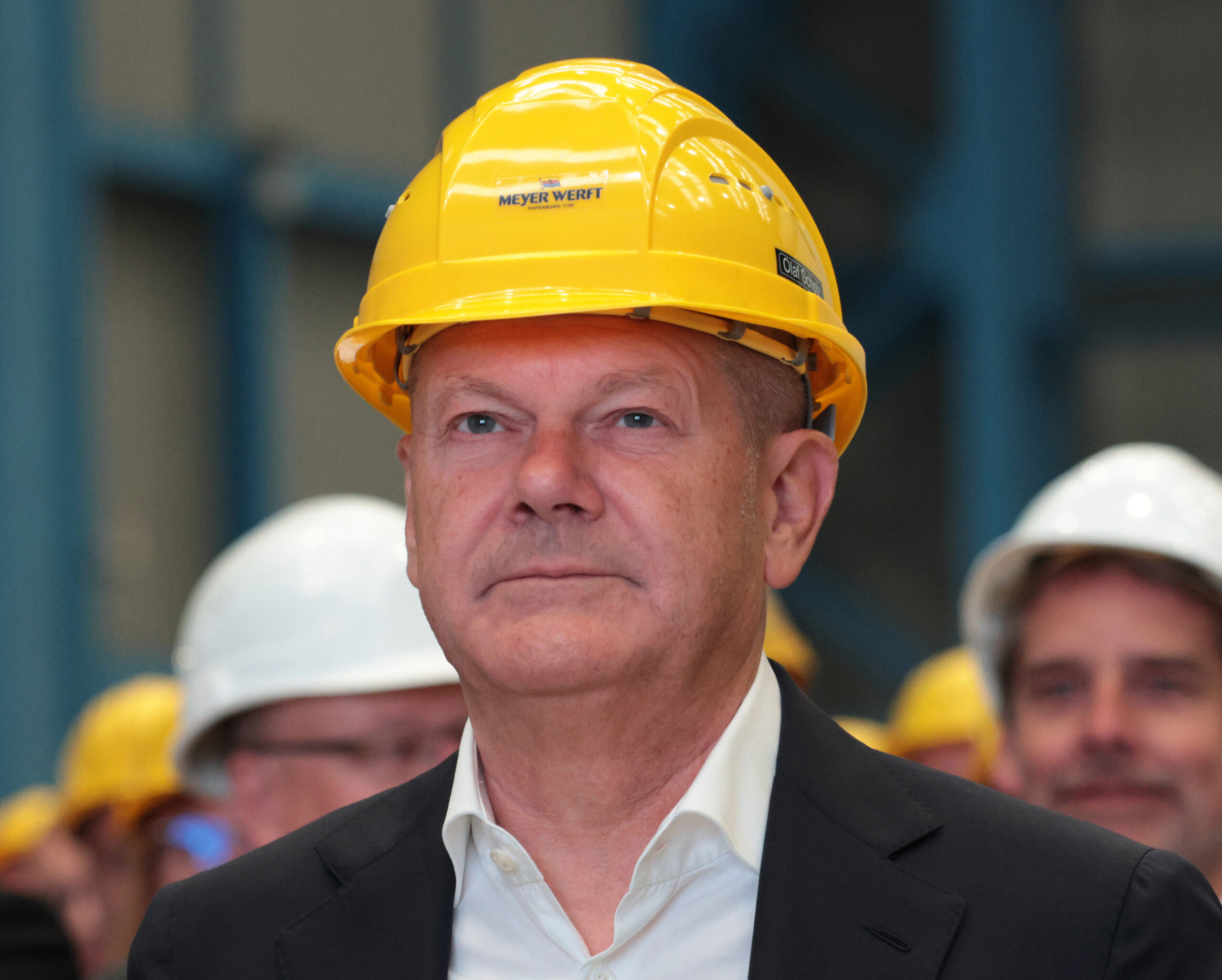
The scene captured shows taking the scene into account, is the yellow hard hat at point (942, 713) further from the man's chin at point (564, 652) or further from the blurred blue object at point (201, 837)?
the man's chin at point (564, 652)

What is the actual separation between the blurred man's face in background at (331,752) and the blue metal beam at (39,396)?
587 cm

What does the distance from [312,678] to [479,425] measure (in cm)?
205

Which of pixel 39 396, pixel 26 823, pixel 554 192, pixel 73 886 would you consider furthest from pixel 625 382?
pixel 39 396

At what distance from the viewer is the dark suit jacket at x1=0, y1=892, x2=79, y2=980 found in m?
3.21

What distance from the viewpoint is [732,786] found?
7.46ft

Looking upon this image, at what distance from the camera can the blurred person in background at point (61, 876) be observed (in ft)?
24.3

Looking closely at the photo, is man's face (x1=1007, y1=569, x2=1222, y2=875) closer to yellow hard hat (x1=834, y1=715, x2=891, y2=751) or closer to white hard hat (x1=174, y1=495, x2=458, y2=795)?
white hard hat (x1=174, y1=495, x2=458, y2=795)

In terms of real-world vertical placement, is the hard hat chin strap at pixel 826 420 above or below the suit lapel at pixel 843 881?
above

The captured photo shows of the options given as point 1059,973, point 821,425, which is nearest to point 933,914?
point 1059,973

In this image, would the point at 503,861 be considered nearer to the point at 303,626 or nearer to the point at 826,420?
the point at 826,420

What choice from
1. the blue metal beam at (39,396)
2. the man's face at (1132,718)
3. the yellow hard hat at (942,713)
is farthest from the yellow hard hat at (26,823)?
the man's face at (1132,718)

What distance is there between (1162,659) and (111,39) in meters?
8.70

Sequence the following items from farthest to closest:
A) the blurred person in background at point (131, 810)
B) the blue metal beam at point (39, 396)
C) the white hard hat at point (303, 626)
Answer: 1. the blue metal beam at point (39, 396)
2. the blurred person in background at point (131, 810)
3. the white hard hat at point (303, 626)

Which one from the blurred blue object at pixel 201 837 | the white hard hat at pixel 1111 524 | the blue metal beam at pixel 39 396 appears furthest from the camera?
the blue metal beam at pixel 39 396
